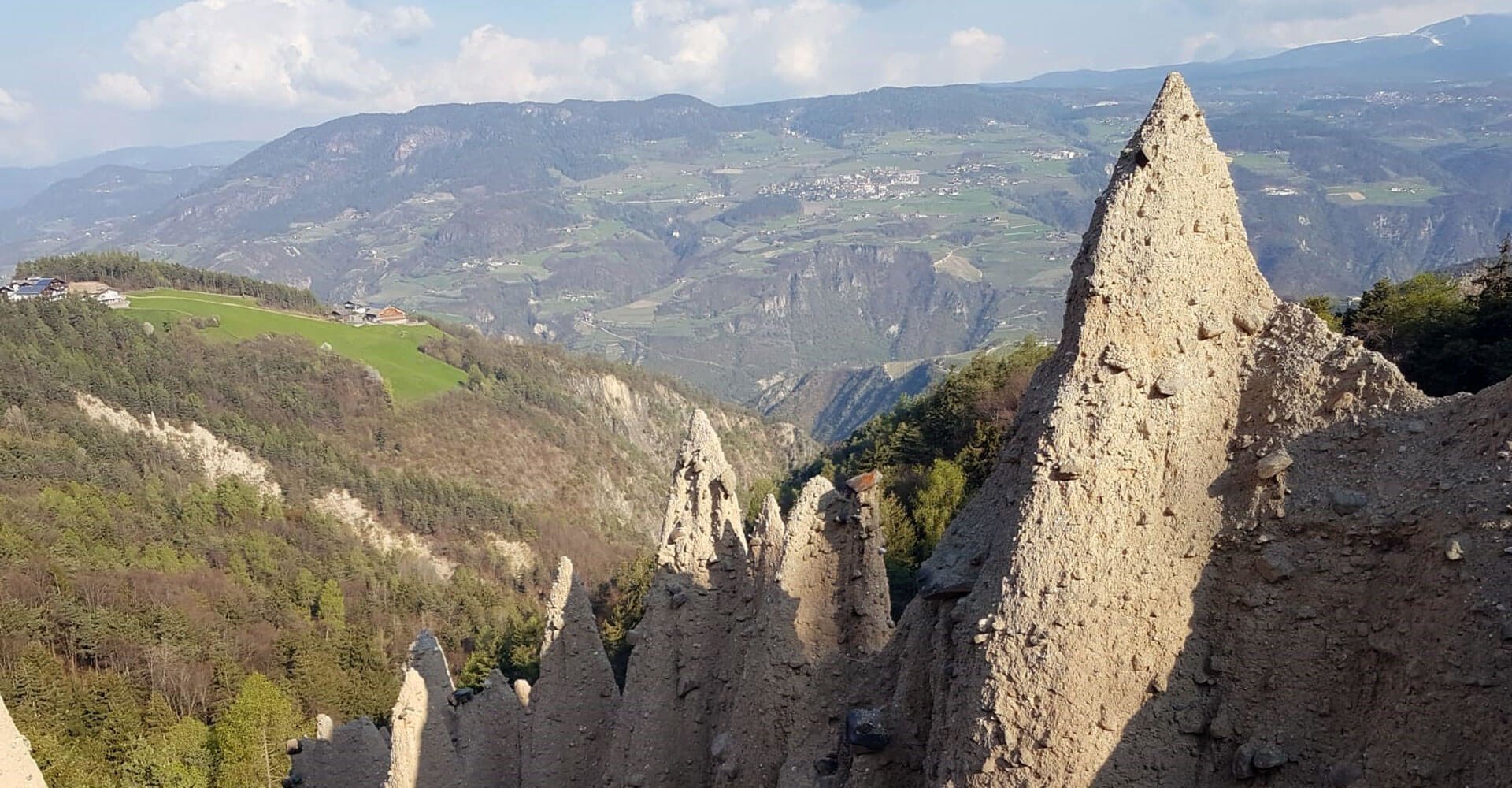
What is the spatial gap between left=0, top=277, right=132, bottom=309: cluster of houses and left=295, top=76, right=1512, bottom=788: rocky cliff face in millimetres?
123559

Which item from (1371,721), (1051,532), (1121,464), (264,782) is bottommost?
(264,782)

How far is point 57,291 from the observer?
10881cm

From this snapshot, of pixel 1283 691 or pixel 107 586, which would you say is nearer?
pixel 1283 691

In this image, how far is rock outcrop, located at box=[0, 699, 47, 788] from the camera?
11594 mm

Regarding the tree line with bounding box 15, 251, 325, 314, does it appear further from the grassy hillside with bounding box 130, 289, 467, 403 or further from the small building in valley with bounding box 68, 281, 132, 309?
the small building in valley with bounding box 68, 281, 132, 309

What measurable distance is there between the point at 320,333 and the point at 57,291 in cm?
3027

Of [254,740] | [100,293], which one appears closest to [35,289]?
[100,293]

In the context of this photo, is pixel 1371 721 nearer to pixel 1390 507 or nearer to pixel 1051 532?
pixel 1390 507

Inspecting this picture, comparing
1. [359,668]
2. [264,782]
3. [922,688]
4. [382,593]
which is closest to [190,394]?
[382,593]

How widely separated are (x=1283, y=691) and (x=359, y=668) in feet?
182

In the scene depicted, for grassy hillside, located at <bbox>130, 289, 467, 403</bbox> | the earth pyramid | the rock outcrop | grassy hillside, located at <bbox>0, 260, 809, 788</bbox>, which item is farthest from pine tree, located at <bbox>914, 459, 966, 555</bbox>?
grassy hillside, located at <bbox>130, 289, 467, 403</bbox>

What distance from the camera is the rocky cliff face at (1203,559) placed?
247 inches

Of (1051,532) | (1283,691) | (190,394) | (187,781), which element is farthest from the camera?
(190,394)

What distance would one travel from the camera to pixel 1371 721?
6.41 m
